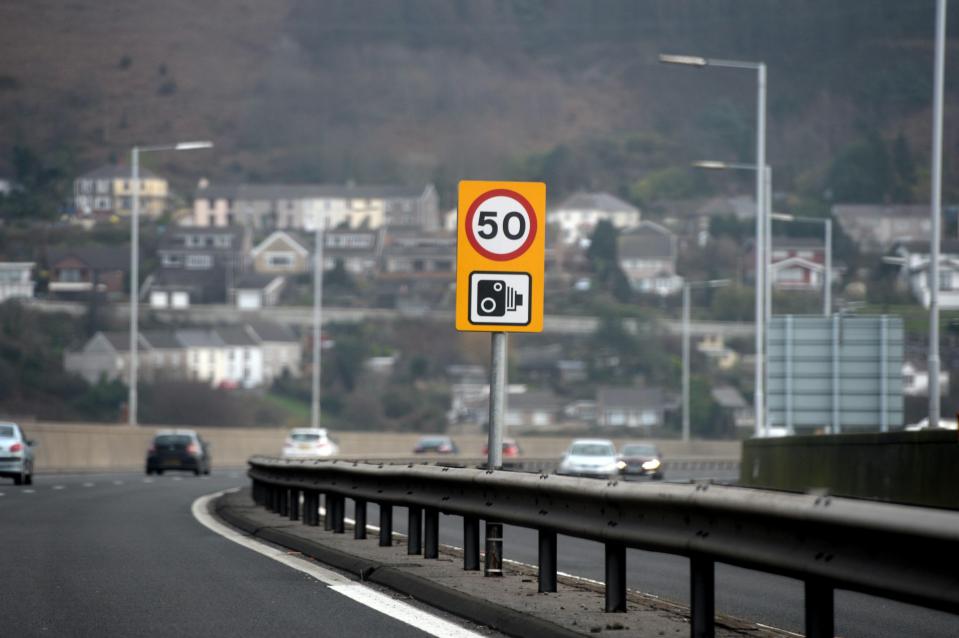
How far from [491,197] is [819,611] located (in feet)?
18.3

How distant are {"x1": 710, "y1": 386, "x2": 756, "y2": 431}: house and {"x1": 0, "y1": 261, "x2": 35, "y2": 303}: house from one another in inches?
2337

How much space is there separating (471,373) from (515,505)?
156020 mm

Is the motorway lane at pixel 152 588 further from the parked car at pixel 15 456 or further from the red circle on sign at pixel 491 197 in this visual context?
the parked car at pixel 15 456

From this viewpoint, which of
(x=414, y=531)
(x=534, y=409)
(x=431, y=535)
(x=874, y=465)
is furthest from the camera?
(x=534, y=409)

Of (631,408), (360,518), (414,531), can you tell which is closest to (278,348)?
(631,408)

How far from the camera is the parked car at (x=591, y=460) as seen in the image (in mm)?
49906

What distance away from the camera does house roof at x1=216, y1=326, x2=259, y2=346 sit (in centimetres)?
16475

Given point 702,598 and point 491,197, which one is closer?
point 702,598

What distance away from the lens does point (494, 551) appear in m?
12.3

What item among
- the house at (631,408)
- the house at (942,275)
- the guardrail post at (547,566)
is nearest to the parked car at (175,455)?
the house at (942,275)

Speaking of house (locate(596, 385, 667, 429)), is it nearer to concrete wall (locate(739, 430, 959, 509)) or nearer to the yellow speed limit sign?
concrete wall (locate(739, 430, 959, 509))

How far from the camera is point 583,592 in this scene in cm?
1137

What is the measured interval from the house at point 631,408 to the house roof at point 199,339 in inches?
1387

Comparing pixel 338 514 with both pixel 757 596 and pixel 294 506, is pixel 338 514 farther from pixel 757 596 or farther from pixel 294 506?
pixel 757 596
